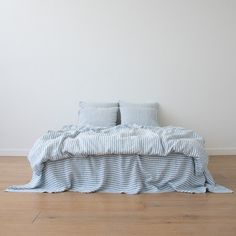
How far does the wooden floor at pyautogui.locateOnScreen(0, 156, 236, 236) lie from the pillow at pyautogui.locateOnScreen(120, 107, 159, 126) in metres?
1.51

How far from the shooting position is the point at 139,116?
4.49 meters

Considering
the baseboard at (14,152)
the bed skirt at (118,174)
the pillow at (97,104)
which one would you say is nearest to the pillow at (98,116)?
the pillow at (97,104)

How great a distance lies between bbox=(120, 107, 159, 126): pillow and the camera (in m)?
4.45

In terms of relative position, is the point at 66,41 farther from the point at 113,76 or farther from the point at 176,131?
the point at 176,131

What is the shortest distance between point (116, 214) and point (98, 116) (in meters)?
2.13

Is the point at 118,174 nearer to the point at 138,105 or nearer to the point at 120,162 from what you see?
the point at 120,162

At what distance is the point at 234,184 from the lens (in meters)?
3.34

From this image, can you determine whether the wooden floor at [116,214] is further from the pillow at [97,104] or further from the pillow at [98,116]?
the pillow at [97,104]

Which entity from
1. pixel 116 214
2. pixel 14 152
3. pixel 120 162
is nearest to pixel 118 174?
pixel 120 162

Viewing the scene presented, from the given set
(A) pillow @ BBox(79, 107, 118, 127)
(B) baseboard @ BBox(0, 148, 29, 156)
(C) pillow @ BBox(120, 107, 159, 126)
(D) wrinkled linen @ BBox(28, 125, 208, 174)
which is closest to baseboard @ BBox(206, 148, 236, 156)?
(C) pillow @ BBox(120, 107, 159, 126)

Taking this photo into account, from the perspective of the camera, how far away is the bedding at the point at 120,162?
3.08m

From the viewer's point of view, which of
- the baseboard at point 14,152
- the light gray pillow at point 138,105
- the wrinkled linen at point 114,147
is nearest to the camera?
the wrinkled linen at point 114,147

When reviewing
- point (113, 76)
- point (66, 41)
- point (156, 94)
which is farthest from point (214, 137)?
point (66, 41)

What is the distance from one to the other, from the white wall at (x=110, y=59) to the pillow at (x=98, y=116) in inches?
13.8
